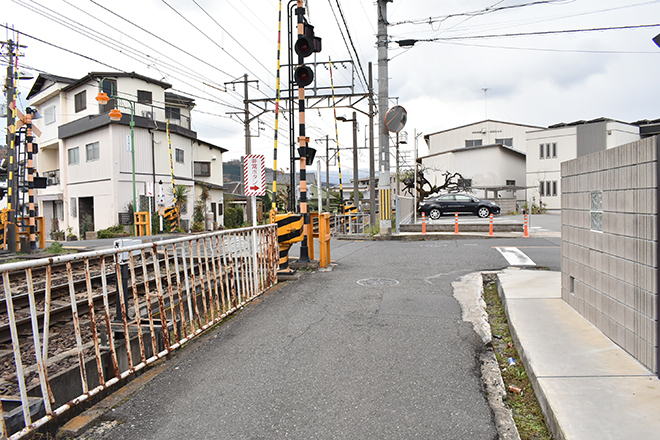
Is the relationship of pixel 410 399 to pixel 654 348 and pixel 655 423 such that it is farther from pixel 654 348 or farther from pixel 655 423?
pixel 654 348

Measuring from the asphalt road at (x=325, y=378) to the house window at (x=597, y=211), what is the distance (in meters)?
1.70

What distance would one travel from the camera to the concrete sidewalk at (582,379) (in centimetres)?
276

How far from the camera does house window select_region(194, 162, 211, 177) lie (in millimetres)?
39781

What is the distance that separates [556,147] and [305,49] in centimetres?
3253

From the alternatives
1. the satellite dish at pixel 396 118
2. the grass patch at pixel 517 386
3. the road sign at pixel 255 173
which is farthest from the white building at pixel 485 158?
the grass patch at pixel 517 386

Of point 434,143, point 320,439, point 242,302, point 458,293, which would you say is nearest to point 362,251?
point 458,293

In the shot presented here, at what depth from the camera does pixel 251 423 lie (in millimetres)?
3189

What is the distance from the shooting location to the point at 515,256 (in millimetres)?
11047

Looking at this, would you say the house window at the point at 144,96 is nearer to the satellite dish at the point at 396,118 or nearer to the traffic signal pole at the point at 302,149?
the satellite dish at the point at 396,118

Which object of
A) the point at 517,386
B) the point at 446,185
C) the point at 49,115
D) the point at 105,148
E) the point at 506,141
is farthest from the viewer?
the point at 506,141

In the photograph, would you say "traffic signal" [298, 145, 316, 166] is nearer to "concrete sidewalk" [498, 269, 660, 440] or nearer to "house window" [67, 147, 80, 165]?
"concrete sidewalk" [498, 269, 660, 440]

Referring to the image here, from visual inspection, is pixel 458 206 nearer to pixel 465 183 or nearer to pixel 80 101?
pixel 465 183

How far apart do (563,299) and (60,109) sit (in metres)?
35.5

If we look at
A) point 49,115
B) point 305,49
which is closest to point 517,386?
point 305,49
